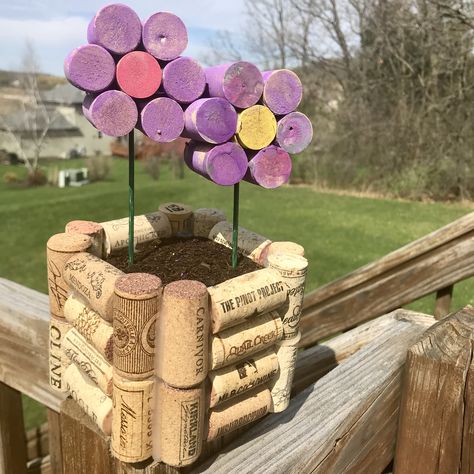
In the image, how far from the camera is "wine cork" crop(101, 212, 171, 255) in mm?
1278

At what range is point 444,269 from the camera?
1774 millimetres

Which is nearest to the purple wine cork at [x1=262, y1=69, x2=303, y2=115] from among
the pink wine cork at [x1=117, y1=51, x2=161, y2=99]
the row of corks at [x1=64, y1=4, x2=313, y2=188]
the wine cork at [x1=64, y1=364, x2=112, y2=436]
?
the row of corks at [x1=64, y1=4, x2=313, y2=188]

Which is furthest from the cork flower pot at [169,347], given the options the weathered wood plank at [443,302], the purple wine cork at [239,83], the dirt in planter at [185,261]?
the weathered wood plank at [443,302]

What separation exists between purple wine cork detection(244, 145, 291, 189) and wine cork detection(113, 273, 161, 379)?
365 mm

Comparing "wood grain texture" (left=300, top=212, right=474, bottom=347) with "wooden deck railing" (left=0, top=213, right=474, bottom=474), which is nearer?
"wooden deck railing" (left=0, top=213, right=474, bottom=474)

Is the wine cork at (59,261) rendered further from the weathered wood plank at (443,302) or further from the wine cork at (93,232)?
the weathered wood plank at (443,302)

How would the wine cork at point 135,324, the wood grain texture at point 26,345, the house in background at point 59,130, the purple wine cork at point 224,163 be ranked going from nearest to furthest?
the wine cork at point 135,324 → the purple wine cork at point 224,163 → the wood grain texture at point 26,345 → the house in background at point 59,130

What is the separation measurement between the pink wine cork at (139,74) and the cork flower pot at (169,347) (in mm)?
352

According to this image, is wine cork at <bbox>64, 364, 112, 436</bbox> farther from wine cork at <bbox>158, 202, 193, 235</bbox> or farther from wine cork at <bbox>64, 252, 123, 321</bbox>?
wine cork at <bbox>158, 202, 193, 235</bbox>

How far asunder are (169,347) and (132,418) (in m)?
0.15

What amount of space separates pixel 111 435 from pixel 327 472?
1.39 ft

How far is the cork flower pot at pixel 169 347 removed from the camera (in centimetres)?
86

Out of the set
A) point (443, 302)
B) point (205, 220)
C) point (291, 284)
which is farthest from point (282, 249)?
point (443, 302)

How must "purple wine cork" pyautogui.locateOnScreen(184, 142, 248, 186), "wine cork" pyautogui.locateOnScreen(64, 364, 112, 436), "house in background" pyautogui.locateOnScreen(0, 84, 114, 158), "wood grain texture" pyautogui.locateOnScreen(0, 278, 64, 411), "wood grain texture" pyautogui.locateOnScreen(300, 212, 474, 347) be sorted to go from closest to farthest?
"wine cork" pyautogui.locateOnScreen(64, 364, 112, 436)
"purple wine cork" pyautogui.locateOnScreen(184, 142, 248, 186)
"wood grain texture" pyautogui.locateOnScreen(0, 278, 64, 411)
"wood grain texture" pyautogui.locateOnScreen(300, 212, 474, 347)
"house in background" pyautogui.locateOnScreen(0, 84, 114, 158)
